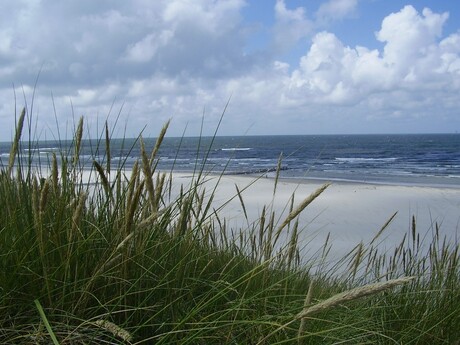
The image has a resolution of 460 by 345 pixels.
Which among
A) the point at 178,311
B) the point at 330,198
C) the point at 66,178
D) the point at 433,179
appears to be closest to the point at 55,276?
the point at 178,311

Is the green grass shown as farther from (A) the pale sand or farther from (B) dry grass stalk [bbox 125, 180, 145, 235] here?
(A) the pale sand

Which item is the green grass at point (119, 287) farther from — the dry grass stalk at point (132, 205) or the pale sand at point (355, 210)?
the pale sand at point (355, 210)

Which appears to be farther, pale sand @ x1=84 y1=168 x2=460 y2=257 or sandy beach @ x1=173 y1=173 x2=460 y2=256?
sandy beach @ x1=173 y1=173 x2=460 y2=256

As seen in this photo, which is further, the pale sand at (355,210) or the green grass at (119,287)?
the pale sand at (355,210)

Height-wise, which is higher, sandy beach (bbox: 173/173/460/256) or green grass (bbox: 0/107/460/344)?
green grass (bbox: 0/107/460/344)

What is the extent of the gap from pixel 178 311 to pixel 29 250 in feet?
2.02

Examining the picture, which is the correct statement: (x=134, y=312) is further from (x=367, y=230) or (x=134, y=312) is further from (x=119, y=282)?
(x=367, y=230)

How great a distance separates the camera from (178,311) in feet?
6.61

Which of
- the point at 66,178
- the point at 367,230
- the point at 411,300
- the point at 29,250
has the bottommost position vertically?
the point at 367,230

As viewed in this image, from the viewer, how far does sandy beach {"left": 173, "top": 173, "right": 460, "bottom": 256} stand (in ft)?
34.7

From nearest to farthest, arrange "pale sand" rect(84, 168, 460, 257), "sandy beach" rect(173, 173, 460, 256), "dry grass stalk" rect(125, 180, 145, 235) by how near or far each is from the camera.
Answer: "dry grass stalk" rect(125, 180, 145, 235) < "pale sand" rect(84, 168, 460, 257) < "sandy beach" rect(173, 173, 460, 256)

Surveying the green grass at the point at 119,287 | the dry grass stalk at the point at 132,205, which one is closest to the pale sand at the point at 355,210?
the green grass at the point at 119,287

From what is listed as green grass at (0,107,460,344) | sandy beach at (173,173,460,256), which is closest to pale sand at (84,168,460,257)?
sandy beach at (173,173,460,256)

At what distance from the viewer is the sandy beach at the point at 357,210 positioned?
10.6 metres
